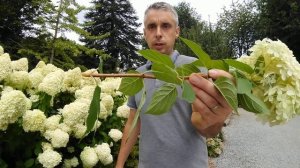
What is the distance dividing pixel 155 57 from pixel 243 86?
221 mm

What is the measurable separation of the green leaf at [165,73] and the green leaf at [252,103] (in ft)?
0.56

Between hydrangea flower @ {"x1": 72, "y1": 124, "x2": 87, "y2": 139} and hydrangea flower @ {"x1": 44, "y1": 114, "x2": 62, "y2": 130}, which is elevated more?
hydrangea flower @ {"x1": 44, "y1": 114, "x2": 62, "y2": 130}

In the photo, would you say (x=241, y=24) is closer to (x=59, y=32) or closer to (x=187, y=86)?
(x=59, y=32)

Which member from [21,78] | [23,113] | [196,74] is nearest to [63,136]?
[23,113]

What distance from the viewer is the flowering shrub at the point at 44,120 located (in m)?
1.66

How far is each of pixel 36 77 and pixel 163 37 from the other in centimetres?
73

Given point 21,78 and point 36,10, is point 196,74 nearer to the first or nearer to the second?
point 21,78

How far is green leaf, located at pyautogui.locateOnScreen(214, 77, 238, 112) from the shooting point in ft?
2.79

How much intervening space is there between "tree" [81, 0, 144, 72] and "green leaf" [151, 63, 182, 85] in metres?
40.6

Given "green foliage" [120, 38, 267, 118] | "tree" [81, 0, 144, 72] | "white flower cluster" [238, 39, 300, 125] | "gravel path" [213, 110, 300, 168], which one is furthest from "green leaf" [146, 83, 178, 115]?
"tree" [81, 0, 144, 72]

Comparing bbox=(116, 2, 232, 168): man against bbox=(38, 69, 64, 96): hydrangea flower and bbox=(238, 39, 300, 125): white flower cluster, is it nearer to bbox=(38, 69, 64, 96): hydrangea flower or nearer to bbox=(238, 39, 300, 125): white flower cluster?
bbox=(38, 69, 64, 96): hydrangea flower

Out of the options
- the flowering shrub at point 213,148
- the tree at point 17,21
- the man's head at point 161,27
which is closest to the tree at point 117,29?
the tree at point 17,21

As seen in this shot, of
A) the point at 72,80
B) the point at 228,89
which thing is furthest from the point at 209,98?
the point at 72,80

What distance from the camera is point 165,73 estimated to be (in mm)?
838
